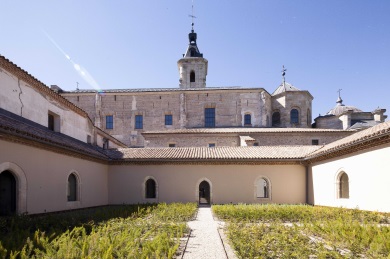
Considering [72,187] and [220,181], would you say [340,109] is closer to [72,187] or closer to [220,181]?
[220,181]

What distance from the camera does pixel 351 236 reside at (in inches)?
309

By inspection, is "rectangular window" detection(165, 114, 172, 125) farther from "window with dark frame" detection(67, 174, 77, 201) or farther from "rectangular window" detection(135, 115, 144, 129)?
"window with dark frame" detection(67, 174, 77, 201)

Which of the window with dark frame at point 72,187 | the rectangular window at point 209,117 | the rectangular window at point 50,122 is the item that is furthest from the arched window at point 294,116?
the rectangular window at point 50,122

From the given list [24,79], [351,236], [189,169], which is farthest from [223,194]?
[24,79]

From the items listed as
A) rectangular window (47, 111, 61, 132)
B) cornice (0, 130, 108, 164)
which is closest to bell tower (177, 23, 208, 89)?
rectangular window (47, 111, 61, 132)

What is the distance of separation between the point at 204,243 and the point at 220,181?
11.5 m

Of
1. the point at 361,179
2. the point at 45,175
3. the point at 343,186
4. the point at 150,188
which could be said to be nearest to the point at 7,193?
the point at 45,175

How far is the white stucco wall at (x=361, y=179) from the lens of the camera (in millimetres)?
12047

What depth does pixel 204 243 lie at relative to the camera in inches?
334

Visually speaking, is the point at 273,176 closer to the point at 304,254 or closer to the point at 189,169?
the point at 189,169

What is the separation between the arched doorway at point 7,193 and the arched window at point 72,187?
3869mm

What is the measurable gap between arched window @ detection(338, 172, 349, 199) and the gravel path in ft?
26.6

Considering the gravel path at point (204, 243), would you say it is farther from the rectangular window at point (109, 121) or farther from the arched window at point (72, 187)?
the rectangular window at point (109, 121)

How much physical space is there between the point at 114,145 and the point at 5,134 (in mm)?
17489
